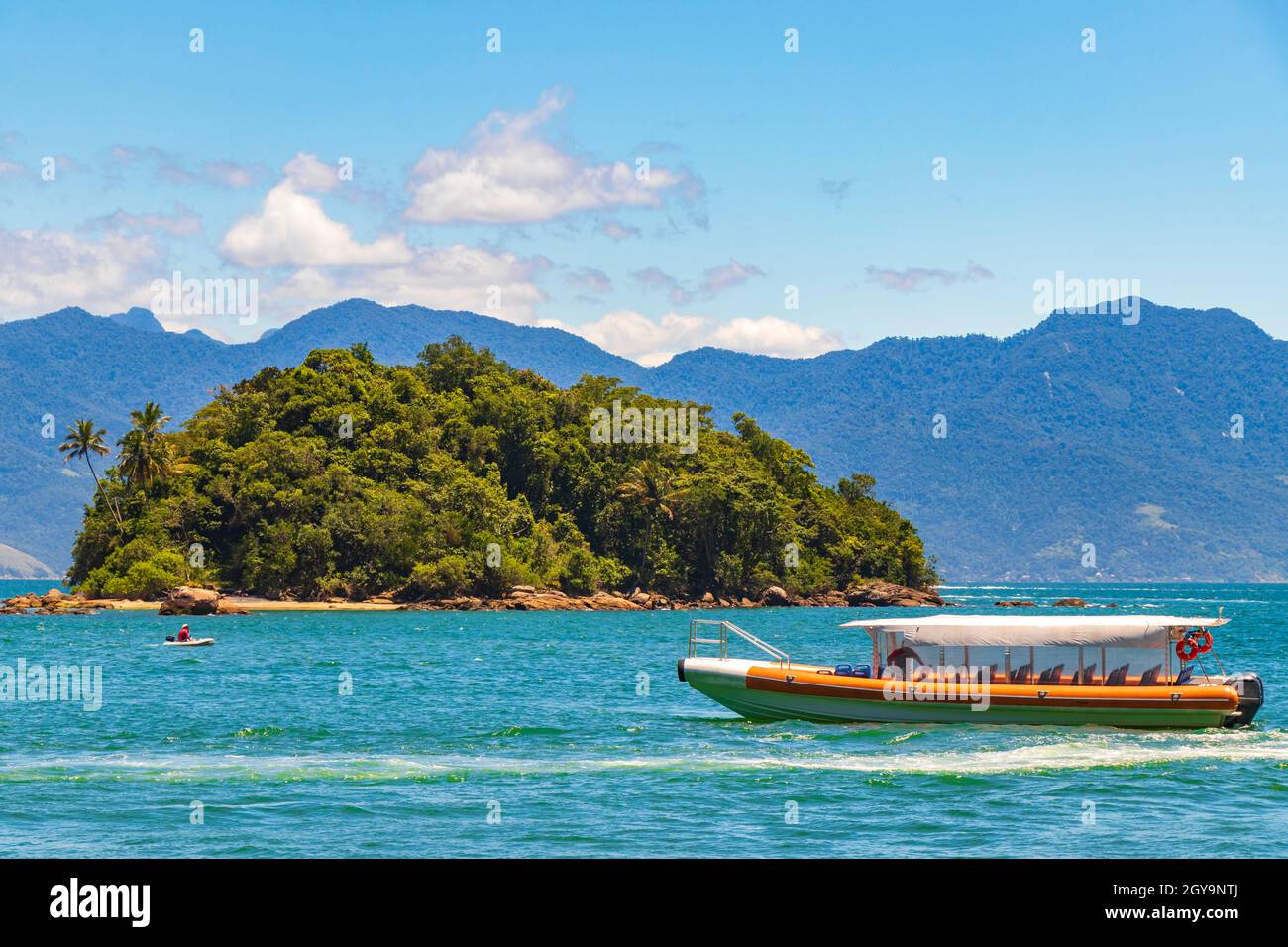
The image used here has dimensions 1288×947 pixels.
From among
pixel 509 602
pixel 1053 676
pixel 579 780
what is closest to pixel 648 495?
pixel 509 602

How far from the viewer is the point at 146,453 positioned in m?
118

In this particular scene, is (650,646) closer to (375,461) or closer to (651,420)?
(375,461)

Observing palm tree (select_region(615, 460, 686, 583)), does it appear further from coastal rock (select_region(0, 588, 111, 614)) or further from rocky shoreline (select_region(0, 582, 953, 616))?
coastal rock (select_region(0, 588, 111, 614))

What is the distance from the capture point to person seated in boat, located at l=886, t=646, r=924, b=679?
3344 cm

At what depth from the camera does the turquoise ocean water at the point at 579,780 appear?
2041 cm

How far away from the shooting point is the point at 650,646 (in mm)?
74062

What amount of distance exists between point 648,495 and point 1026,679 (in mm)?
108064

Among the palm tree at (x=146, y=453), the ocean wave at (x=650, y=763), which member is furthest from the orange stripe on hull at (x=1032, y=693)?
the palm tree at (x=146, y=453)

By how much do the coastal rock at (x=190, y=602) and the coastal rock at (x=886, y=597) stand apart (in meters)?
70.7

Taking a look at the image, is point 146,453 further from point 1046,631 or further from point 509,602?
point 1046,631

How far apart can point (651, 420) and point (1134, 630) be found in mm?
116510

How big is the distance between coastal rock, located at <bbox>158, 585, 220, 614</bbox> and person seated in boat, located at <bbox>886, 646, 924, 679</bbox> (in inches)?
3146
